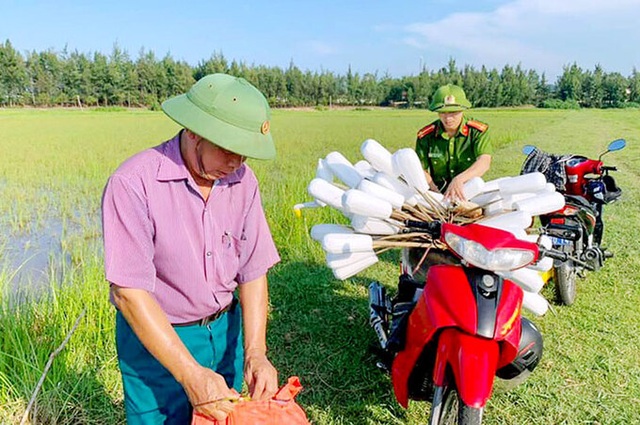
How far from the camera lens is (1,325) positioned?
8.61ft

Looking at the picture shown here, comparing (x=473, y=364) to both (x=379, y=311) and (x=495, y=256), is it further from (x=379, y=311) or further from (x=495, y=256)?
(x=379, y=311)

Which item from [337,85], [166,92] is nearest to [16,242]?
[166,92]

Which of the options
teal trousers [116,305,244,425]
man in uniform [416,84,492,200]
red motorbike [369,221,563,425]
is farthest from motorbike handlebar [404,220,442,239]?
man in uniform [416,84,492,200]

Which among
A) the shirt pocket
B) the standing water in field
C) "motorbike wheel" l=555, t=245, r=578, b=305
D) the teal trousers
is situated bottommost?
the standing water in field

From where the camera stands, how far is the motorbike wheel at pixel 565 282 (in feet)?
11.9

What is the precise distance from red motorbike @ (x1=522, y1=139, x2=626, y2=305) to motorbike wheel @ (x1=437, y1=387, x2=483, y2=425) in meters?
2.06

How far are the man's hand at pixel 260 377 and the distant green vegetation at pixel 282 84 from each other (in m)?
47.6

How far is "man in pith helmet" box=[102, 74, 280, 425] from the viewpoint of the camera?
49.9 inches

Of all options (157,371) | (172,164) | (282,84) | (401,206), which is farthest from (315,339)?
(282,84)

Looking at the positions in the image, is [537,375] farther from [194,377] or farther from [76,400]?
[76,400]

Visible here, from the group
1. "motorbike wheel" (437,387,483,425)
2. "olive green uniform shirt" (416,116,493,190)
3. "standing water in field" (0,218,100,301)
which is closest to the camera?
"motorbike wheel" (437,387,483,425)

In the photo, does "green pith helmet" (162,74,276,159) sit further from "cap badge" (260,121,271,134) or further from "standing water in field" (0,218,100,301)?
"standing water in field" (0,218,100,301)

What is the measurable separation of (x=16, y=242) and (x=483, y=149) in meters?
5.35

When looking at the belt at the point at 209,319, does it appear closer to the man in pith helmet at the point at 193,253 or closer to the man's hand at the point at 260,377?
the man in pith helmet at the point at 193,253
